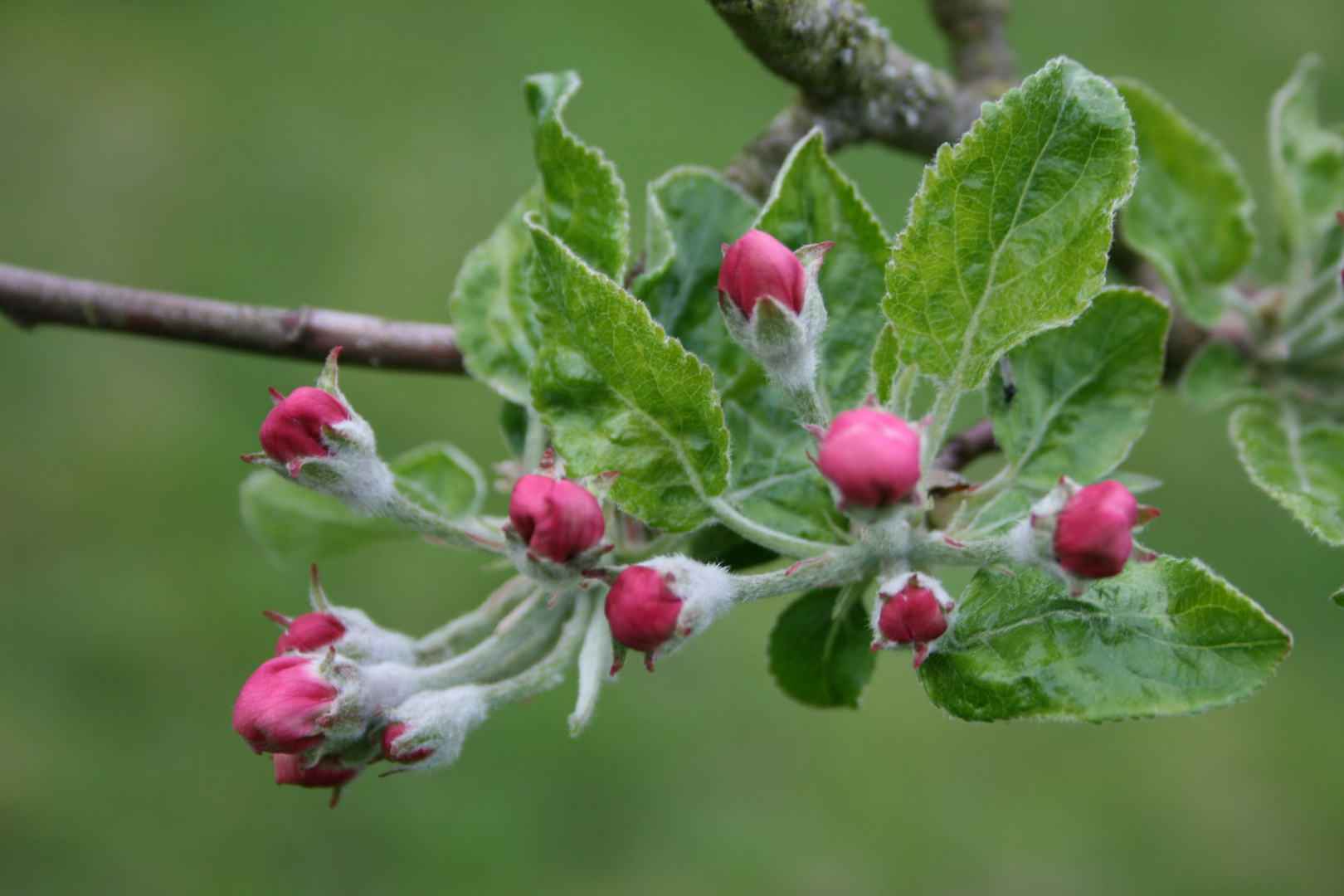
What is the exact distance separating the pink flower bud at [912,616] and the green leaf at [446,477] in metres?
0.69

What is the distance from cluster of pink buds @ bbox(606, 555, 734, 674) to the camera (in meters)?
0.91

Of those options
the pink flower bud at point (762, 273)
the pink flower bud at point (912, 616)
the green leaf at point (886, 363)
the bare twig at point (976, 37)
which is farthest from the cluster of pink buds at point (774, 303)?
the bare twig at point (976, 37)

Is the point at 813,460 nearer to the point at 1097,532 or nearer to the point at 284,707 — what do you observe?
the point at 1097,532

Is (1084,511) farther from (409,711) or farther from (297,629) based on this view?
(297,629)

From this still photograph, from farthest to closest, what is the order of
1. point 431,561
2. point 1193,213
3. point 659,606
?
point 431,561
point 1193,213
point 659,606

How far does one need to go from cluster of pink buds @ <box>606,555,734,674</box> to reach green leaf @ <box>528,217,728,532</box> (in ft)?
0.34

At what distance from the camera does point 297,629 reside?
1.09 meters

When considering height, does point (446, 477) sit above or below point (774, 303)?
below

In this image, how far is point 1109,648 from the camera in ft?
3.08

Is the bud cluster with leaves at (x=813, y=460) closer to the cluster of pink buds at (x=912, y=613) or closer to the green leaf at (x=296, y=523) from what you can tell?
the cluster of pink buds at (x=912, y=613)

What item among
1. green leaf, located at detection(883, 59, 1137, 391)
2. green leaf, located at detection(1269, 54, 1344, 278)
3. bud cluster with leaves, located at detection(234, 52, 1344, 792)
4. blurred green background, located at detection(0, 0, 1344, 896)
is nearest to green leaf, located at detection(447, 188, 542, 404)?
bud cluster with leaves, located at detection(234, 52, 1344, 792)

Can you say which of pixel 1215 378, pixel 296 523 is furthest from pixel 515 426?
pixel 1215 378

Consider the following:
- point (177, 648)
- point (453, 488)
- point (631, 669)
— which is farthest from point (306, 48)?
point (453, 488)

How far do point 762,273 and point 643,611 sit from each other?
31 centimetres
